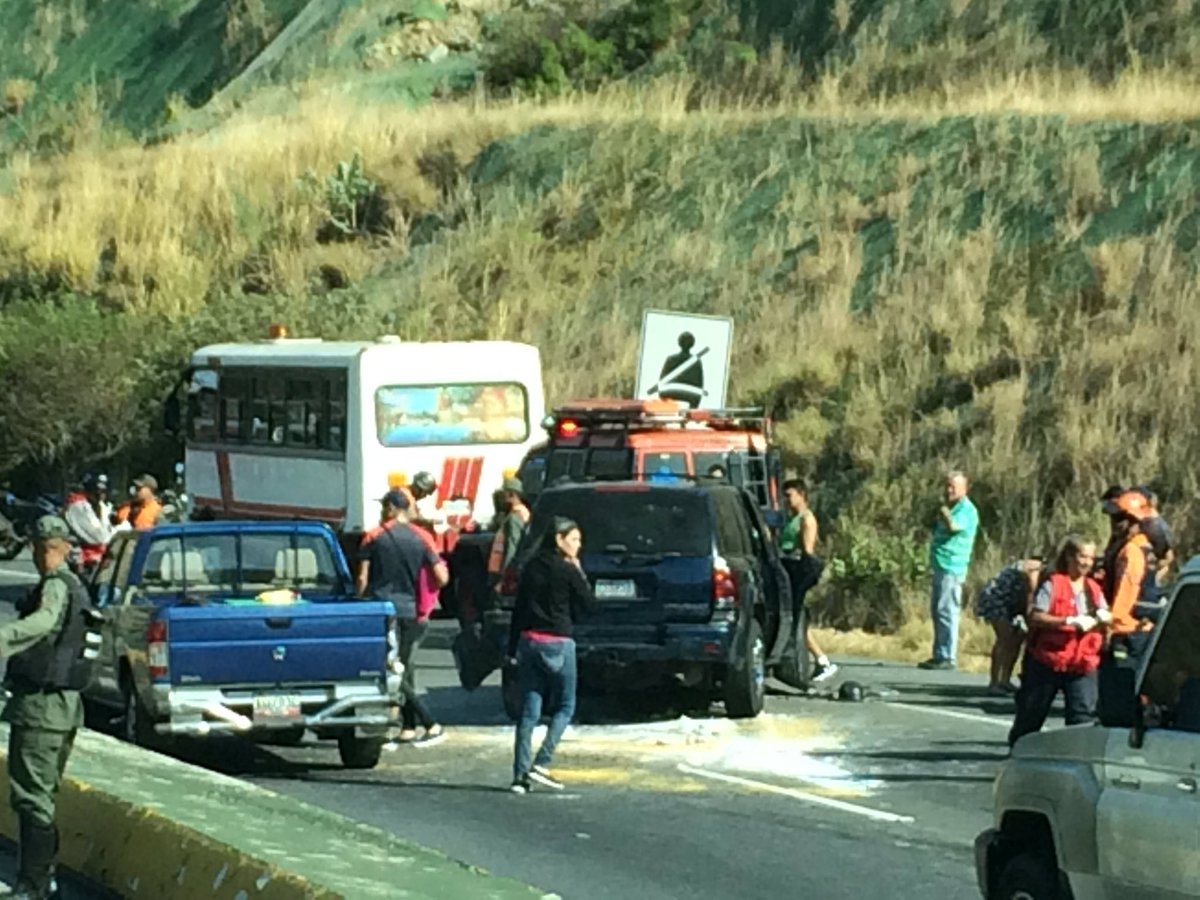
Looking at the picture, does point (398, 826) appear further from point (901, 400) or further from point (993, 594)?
point (901, 400)

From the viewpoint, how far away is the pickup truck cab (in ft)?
26.9

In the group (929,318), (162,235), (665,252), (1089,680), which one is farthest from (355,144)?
(1089,680)

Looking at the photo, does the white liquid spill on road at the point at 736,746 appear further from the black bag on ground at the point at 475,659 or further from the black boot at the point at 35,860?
the black boot at the point at 35,860

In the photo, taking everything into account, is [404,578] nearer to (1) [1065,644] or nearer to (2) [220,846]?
(1) [1065,644]

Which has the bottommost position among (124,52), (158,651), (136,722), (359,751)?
(359,751)

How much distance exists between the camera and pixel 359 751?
16.8 metres

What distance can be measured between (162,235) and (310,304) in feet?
31.4

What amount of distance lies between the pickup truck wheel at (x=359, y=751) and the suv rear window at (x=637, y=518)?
107 inches

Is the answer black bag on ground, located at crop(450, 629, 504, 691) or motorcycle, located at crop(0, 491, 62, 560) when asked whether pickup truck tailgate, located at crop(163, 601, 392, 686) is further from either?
motorcycle, located at crop(0, 491, 62, 560)

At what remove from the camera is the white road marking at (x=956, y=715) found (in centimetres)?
1894

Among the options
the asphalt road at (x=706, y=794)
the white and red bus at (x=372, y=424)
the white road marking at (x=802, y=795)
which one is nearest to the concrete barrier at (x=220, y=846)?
the asphalt road at (x=706, y=794)

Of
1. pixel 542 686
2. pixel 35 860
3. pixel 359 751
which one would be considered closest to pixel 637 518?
pixel 359 751

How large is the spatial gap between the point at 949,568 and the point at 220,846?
14217mm

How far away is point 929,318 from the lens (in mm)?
35781
